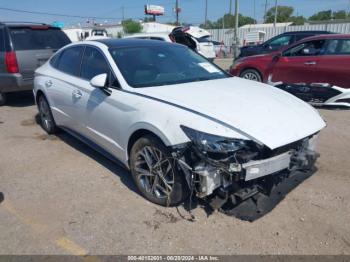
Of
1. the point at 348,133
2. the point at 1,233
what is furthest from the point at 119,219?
the point at 348,133

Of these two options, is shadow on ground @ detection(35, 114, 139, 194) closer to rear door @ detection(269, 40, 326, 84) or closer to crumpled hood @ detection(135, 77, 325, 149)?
crumpled hood @ detection(135, 77, 325, 149)

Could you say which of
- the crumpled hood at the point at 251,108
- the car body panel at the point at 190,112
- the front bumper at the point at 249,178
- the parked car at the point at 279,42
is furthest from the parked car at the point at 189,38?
the front bumper at the point at 249,178

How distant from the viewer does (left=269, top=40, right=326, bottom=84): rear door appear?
25.1ft

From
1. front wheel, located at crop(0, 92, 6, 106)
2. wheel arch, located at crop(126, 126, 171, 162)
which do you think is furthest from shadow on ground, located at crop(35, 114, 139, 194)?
front wheel, located at crop(0, 92, 6, 106)

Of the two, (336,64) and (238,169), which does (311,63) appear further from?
(238,169)

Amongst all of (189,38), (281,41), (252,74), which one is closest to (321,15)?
(281,41)

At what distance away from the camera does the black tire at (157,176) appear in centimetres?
319

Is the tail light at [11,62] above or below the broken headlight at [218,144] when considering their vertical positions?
above

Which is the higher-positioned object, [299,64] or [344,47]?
[344,47]

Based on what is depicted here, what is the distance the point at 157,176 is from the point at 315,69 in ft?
18.5

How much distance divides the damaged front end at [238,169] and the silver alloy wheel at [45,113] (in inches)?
138

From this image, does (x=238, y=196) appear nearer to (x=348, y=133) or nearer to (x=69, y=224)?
(x=69, y=224)

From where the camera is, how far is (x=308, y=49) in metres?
7.83

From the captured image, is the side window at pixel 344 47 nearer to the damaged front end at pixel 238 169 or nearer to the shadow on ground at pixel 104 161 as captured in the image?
the damaged front end at pixel 238 169
